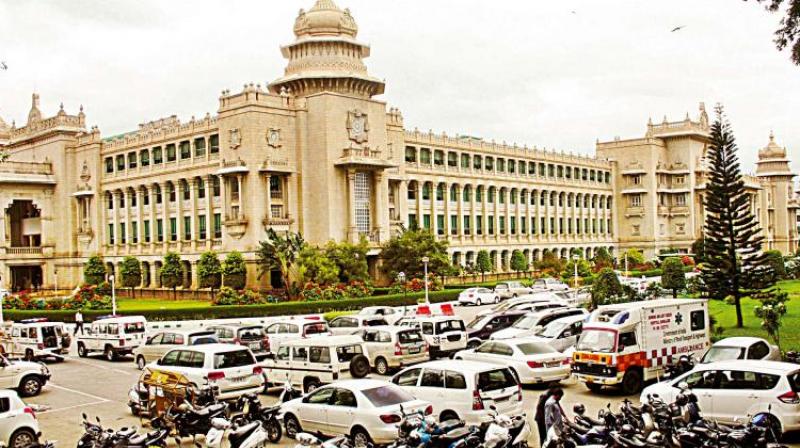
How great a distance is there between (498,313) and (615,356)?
11365 millimetres

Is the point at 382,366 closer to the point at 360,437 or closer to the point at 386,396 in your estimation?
the point at 386,396

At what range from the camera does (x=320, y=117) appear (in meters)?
56.3

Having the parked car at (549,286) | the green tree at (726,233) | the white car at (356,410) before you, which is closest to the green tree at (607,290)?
the green tree at (726,233)

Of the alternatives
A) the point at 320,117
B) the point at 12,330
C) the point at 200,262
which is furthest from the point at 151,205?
the point at 12,330

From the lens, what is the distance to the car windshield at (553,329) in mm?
26016

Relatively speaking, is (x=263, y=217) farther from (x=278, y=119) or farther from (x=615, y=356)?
(x=615, y=356)

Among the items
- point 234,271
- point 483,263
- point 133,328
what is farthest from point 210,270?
point 483,263

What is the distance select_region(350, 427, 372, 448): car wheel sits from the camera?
14.6m

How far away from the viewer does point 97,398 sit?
72.5ft

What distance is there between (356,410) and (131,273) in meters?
52.4

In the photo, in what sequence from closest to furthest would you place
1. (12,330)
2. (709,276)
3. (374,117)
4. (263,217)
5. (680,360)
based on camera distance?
(680,360)
(12,330)
(709,276)
(263,217)
(374,117)

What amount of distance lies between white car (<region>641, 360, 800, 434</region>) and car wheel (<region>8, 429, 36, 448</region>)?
11.9m

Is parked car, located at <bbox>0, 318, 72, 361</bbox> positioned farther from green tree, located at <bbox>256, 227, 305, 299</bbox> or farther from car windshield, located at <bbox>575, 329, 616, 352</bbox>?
green tree, located at <bbox>256, 227, 305, 299</bbox>

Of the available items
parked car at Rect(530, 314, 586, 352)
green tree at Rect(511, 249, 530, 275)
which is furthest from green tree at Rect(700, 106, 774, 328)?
green tree at Rect(511, 249, 530, 275)
